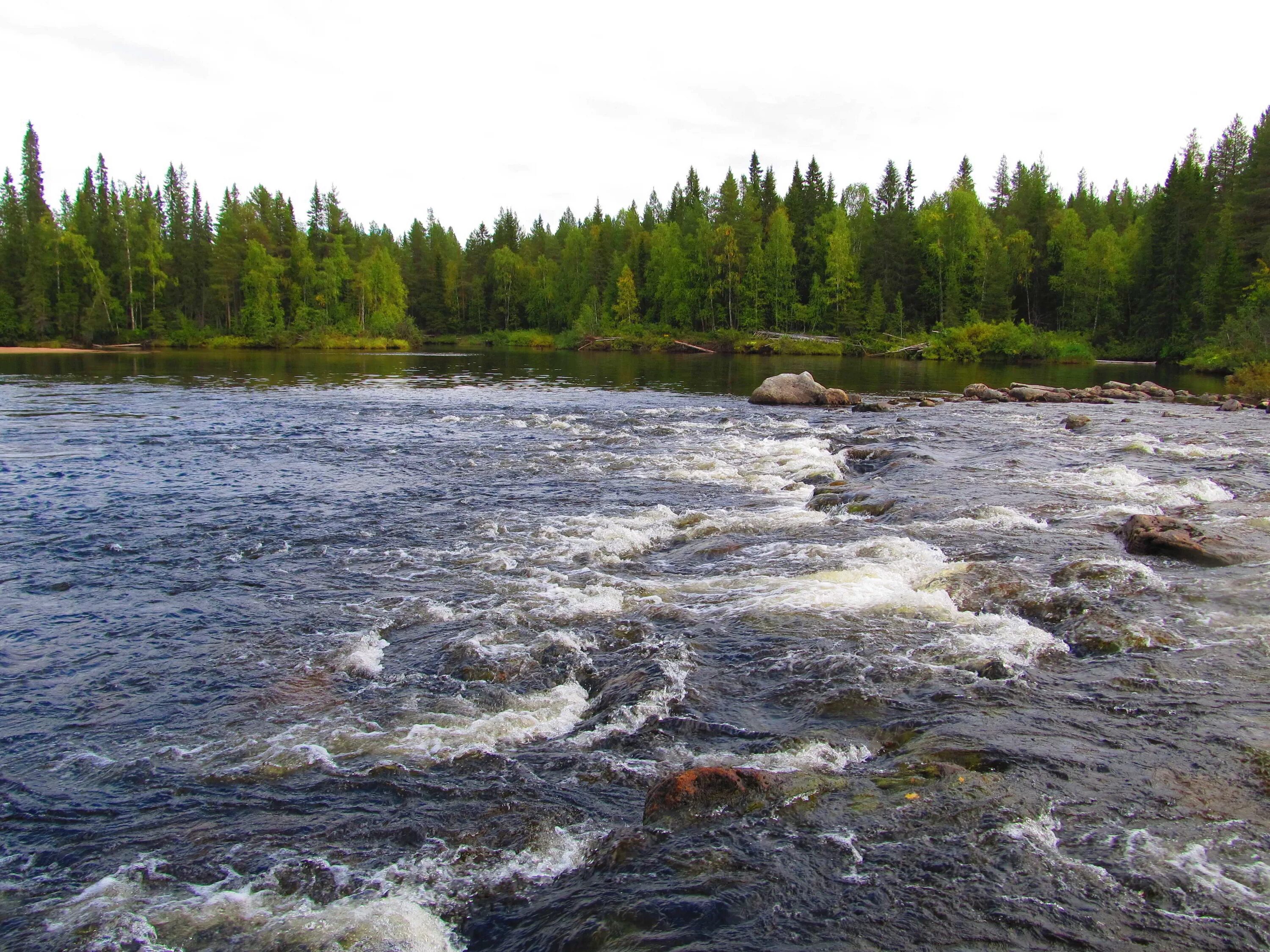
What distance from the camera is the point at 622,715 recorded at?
7816 millimetres

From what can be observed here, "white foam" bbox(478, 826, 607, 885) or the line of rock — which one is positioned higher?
the line of rock

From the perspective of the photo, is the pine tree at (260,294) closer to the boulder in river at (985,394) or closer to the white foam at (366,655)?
the boulder in river at (985,394)

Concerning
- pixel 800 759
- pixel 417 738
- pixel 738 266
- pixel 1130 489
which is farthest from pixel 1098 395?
pixel 738 266

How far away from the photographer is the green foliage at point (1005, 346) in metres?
73.9

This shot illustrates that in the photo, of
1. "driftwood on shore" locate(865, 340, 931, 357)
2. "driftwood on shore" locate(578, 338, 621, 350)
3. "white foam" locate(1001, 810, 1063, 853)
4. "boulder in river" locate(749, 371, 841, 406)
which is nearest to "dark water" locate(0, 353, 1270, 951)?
"white foam" locate(1001, 810, 1063, 853)

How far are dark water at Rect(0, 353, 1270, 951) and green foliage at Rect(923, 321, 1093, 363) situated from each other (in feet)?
200

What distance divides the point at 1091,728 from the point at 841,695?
2.30 m

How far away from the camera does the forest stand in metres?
74.3

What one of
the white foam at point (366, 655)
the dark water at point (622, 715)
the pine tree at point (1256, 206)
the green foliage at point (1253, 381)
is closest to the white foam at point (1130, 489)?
the dark water at point (622, 715)

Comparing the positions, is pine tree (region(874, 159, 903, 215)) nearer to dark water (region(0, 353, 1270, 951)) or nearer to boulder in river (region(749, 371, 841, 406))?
boulder in river (region(749, 371, 841, 406))

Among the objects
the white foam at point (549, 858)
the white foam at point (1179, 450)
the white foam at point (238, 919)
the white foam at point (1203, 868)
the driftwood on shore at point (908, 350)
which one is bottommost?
the white foam at point (238, 919)

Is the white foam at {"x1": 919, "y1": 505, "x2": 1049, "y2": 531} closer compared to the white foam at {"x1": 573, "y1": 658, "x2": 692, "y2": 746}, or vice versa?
the white foam at {"x1": 573, "y1": 658, "x2": 692, "y2": 746}

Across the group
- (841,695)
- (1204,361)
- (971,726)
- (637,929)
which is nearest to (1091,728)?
(971,726)

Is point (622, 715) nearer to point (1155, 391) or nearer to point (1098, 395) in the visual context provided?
point (1098, 395)
